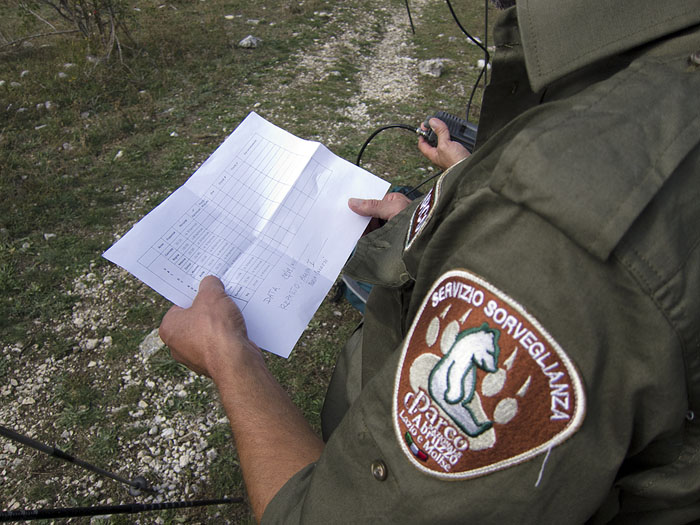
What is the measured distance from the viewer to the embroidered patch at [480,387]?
46 centimetres

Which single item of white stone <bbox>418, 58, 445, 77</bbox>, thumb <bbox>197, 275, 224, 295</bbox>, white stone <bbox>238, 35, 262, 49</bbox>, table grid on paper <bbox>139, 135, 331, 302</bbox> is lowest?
white stone <bbox>238, 35, 262, 49</bbox>

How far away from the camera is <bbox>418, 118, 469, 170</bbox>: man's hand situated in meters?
1.54

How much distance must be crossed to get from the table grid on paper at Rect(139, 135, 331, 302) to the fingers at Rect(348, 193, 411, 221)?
0.39 ft

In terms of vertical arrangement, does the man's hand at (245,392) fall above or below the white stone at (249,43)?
above

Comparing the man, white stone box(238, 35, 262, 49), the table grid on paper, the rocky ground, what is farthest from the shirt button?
white stone box(238, 35, 262, 49)

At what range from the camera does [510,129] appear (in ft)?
1.88

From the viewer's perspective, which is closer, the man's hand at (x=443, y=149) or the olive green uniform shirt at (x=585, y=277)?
the olive green uniform shirt at (x=585, y=277)

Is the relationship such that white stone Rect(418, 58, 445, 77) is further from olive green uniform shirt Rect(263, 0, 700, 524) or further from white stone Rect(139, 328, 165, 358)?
olive green uniform shirt Rect(263, 0, 700, 524)

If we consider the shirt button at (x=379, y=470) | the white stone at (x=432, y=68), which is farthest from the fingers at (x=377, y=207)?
the white stone at (x=432, y=68)

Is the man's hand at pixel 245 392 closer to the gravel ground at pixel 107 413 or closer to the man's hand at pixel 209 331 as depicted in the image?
the man's hand at pixel 209 331

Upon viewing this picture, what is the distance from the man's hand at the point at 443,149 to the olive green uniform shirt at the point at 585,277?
93cm

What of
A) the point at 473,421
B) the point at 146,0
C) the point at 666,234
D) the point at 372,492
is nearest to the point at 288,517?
the point at 372,492

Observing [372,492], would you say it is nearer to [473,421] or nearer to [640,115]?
[473,421]

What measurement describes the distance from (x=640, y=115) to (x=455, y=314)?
0.28 meters
